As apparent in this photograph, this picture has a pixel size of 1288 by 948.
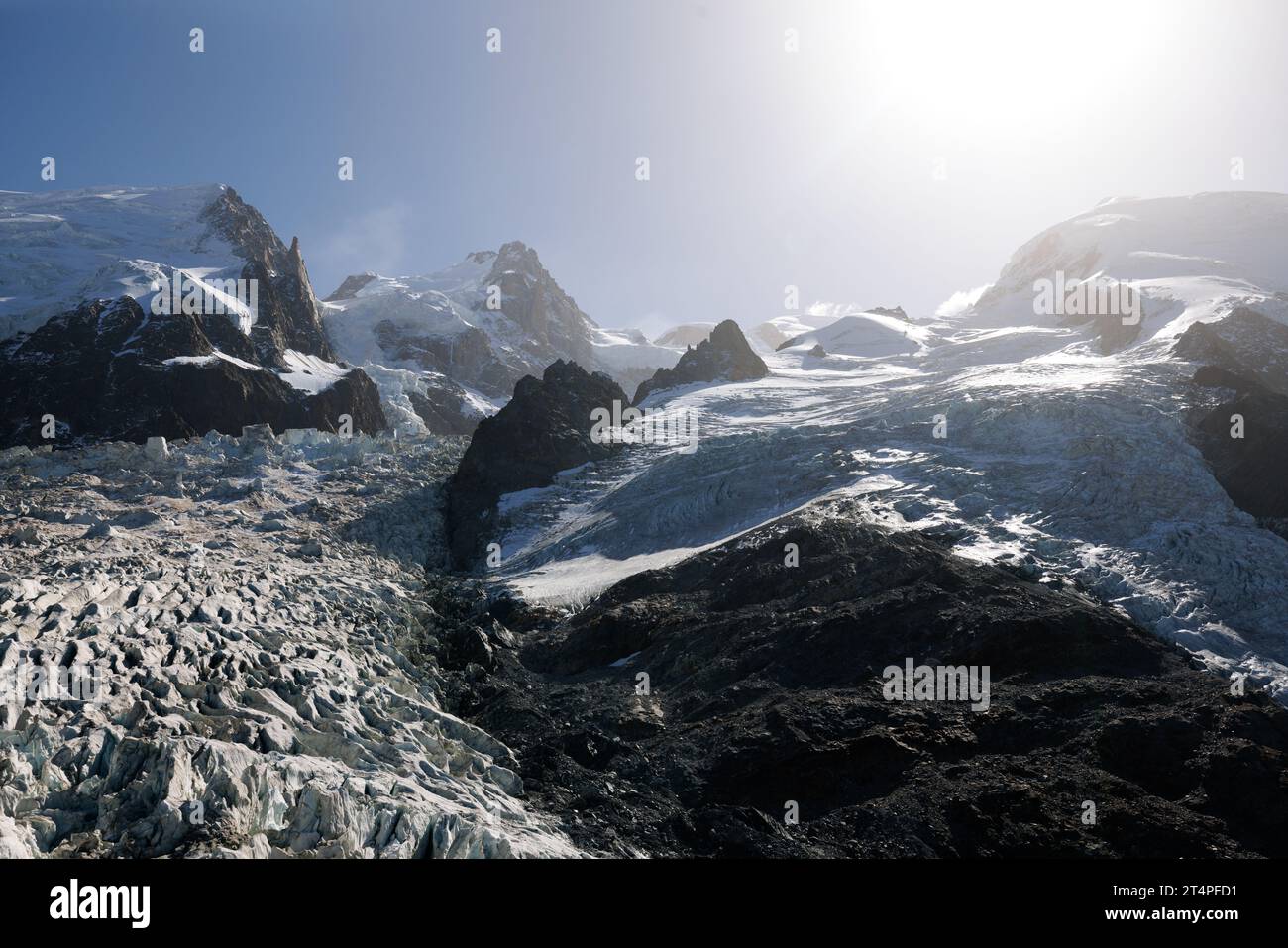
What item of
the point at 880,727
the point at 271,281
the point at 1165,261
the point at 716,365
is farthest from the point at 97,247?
the point at 1165,261

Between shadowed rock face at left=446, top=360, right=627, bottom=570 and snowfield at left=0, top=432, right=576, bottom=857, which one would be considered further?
shadowed rock face at left=446, top=360, right=627, bottom=570

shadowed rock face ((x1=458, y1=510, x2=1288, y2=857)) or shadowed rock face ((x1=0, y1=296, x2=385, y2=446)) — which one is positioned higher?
shadowed rock face ((x1=0, y1=296, x2=385, y2=446))

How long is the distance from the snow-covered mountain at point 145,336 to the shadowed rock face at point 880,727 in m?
64.8

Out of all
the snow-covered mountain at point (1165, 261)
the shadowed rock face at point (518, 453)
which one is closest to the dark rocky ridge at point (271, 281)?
the shadowed rock face at point (518, 453)

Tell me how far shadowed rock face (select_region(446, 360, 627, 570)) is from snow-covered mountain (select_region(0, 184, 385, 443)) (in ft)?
113

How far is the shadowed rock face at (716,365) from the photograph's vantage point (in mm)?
94438

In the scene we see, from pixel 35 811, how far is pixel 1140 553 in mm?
37599

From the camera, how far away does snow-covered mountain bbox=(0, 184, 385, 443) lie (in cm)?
7794

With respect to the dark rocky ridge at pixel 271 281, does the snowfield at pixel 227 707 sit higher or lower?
lower

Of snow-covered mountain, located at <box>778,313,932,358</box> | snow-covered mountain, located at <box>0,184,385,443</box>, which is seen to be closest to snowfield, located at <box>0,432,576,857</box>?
snow-covered mountain, located at <box>0,184,385,443</box>

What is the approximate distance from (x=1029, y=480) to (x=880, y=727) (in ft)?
81.7

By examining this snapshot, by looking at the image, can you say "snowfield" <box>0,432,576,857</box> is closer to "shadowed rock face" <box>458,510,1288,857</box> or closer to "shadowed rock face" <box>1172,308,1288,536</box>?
"shadowed rock face" <box>458,510,1288,857</box>

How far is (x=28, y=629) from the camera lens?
20.2 metres

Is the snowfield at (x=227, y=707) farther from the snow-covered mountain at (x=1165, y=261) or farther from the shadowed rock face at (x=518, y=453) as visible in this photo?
the snow-covered mountain at (x=1165, y=261)
